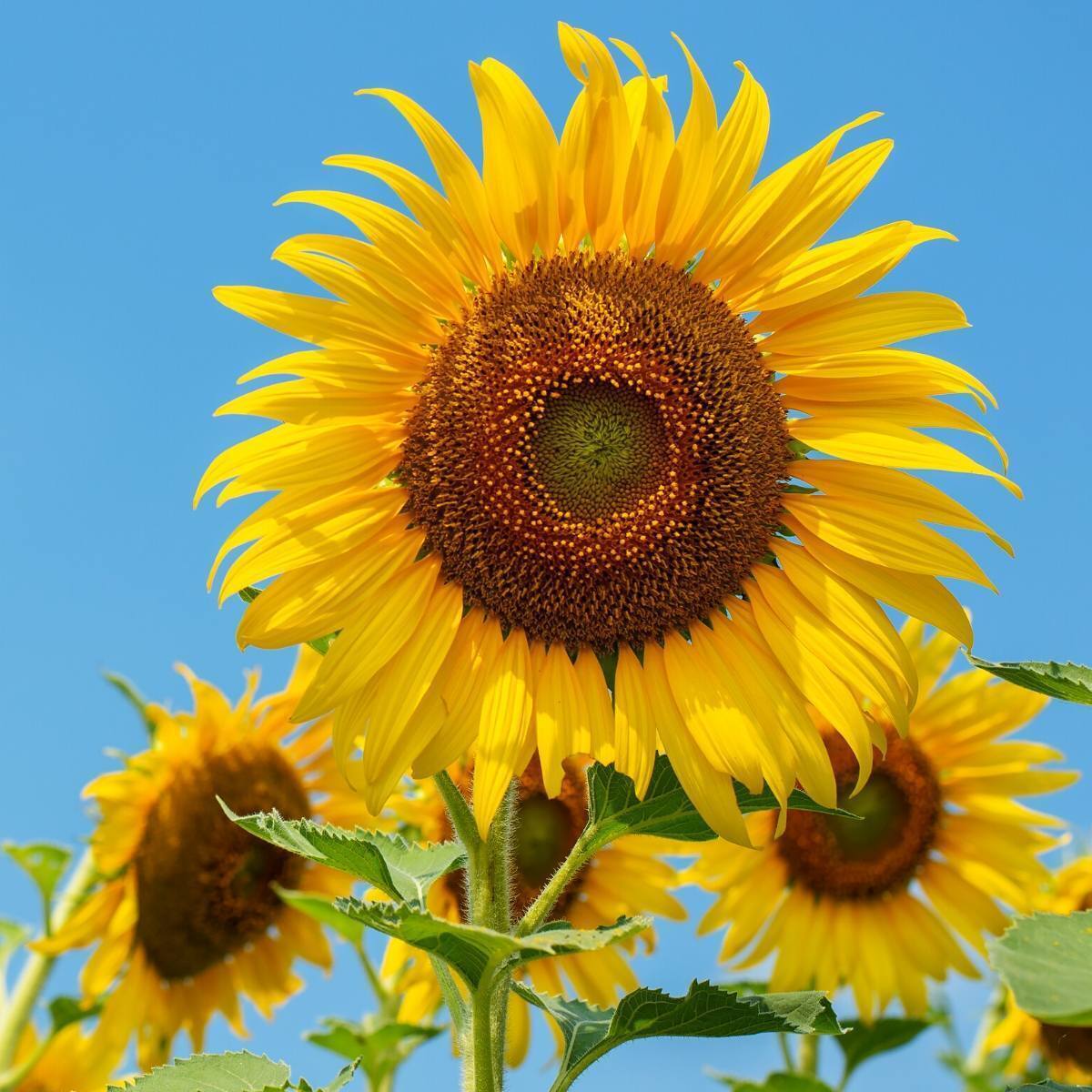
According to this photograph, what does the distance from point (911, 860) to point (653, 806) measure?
3193 millimetres

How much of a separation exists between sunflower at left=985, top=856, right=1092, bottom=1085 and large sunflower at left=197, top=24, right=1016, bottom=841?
3090 mm

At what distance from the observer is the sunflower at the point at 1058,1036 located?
5852 millimetres

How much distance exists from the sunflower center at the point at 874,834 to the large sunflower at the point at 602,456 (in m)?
2.61

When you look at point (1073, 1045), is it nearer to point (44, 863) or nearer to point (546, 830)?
point (546, 830)

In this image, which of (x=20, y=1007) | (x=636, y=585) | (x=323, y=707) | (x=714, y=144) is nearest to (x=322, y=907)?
(x=323, y=707)

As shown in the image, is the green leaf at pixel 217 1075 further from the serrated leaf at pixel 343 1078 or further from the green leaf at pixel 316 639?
the green leaf at pixel 316 639

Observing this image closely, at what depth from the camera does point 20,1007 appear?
5.42m

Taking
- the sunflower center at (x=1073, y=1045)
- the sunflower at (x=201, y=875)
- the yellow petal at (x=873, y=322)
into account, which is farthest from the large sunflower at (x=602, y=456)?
the sunflower center at (x=1073, y=1045)

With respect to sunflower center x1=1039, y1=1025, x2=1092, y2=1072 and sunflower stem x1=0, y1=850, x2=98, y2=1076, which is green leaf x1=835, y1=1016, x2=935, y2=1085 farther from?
sunflower stem x1=0, y1=850, x2=98, y2=1076

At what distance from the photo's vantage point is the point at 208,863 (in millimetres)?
5613

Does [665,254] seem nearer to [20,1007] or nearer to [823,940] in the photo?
[823,940]

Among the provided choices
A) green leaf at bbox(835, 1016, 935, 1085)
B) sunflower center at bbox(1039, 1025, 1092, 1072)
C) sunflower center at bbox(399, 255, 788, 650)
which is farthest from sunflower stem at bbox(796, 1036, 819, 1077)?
sunflower center at bbox(399, 255, 788, 650)

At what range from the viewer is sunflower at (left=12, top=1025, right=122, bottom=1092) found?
5566 millimetres

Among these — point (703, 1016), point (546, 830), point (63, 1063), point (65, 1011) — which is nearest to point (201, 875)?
point (65, 1011)
